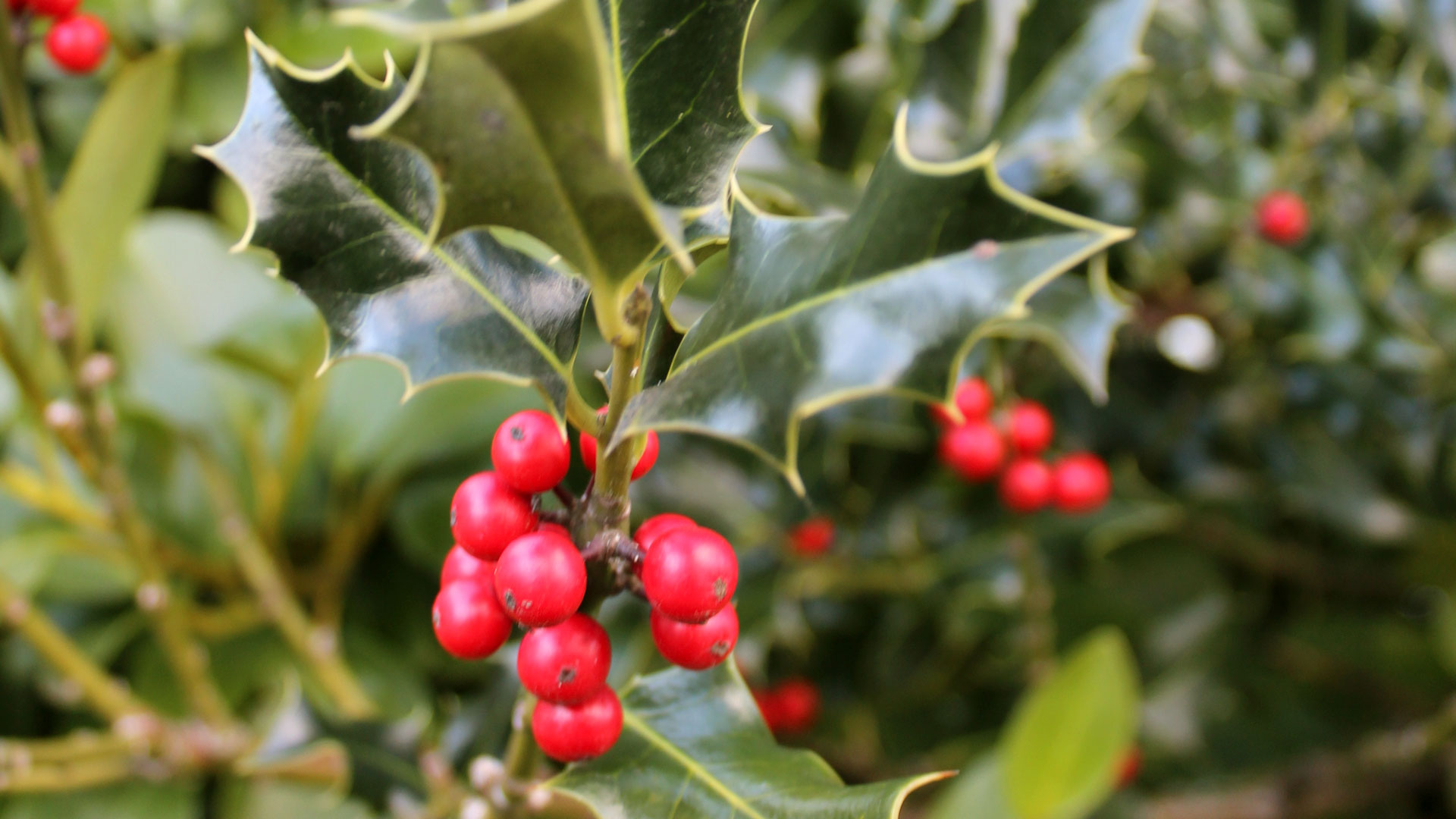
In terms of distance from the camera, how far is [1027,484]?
1.12m

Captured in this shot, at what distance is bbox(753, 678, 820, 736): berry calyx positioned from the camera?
1.35 meters

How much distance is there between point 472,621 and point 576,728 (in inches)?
2.9

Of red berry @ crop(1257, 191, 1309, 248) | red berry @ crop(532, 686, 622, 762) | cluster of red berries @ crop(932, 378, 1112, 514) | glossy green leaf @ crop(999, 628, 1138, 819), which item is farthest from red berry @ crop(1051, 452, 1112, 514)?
red berry @ crop(532, 686, 622, 762)

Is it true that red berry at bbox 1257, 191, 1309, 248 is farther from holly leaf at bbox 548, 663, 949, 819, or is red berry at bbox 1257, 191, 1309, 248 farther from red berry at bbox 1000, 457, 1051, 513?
holly leaf at bbox 548, 663, 949, 819

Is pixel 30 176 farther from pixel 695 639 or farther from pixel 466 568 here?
pixel 695 639

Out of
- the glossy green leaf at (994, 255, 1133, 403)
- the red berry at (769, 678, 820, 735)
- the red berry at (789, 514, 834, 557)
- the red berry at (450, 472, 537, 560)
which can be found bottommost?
the red berry at (769, 678, 820, 735)

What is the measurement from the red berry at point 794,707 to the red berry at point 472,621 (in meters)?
0.95

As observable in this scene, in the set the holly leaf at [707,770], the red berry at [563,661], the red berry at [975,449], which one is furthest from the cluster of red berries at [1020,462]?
the red berry at [563,661]

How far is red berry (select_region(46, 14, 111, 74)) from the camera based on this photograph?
0.81 meters

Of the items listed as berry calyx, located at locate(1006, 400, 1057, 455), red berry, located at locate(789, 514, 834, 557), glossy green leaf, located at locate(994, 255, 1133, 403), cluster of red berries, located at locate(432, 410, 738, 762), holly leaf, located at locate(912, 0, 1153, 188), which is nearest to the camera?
cluster of red berries, located at locate(432, 410, 738, 762)

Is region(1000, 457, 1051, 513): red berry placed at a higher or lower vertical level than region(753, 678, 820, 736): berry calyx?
higher

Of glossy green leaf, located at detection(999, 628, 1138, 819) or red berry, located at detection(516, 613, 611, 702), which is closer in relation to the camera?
red berry, located at detection(516, 613, 611, 702)

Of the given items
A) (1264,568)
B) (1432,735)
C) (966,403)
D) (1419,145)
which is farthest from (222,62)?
(1432,735)

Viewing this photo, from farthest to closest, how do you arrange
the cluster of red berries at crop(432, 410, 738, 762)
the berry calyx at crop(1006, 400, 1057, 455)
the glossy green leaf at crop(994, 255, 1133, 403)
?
1. the berry calyx at crop(1006, 400, 1057, 455)
2. the glossy green leaf at crop(994, 255, 1133, 403)
3. the cluster of red berries at crop(432, 410, 738, 762)
